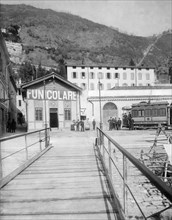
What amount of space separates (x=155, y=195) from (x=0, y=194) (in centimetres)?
426

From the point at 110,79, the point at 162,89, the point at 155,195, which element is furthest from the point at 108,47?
the point at 155,195

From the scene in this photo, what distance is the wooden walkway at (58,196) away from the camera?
3.40 meters

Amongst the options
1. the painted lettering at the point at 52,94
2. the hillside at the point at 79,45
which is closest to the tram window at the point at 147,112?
the painted lettering at the point at 52,94

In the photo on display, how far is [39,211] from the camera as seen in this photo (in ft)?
11.5

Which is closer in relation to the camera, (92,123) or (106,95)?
(92,123)

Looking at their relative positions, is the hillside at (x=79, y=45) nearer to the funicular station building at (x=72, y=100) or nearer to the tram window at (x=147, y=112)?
the funicular station building at (x=72, y=100)

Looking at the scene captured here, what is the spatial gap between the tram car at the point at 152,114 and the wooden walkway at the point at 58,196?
2067 cm

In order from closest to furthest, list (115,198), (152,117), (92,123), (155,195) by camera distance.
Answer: (115,198) < (155,195) < (152,117) < (92,123)

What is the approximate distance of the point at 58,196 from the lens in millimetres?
4137

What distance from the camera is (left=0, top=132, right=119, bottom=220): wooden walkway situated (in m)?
3.40

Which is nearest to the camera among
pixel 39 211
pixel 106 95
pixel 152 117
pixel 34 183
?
pixel 39 211

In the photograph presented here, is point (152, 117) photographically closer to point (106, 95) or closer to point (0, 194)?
point (106, 95)

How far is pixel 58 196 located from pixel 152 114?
75.9ft

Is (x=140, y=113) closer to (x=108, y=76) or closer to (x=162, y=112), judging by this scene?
(x=162, y=112)
